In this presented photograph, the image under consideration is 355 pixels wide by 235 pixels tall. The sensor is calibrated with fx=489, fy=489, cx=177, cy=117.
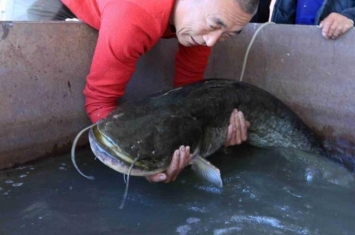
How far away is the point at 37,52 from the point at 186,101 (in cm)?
67

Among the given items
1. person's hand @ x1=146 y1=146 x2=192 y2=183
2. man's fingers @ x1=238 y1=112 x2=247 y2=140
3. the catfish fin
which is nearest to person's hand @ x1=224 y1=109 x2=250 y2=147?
man's fingers @ x1=238 y1=112 x2=247 y2=140

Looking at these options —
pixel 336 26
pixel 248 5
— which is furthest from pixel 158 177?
pixel 336 26

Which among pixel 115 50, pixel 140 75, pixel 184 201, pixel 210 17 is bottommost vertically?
pixel 184 201

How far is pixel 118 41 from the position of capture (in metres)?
1.86

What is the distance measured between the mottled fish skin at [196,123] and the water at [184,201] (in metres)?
0.17

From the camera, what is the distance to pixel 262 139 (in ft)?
7.75

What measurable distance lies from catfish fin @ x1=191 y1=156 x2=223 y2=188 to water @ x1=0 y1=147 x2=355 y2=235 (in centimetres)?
4

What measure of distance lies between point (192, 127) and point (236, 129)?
14.4 inches

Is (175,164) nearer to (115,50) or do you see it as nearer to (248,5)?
(115,50)

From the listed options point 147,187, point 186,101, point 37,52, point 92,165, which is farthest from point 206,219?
point 37,52

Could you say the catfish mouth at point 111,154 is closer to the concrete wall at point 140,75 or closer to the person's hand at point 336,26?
the concrete wall at point 140,75

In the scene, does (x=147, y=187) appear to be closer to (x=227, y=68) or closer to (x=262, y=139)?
(x=262, y=139)

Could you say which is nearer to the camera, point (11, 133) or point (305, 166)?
point (11, 133)

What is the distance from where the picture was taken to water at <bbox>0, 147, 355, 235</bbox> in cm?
166
